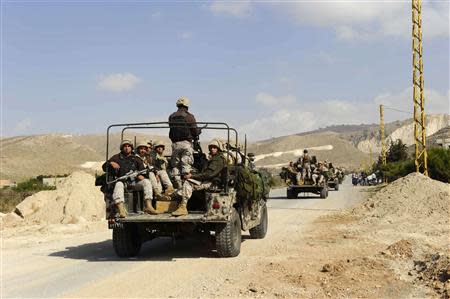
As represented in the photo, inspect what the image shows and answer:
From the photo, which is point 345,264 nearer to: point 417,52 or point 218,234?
point 218,234

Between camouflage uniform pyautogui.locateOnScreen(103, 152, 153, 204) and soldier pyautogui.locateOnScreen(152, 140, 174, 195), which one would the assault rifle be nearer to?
camouflage uniform pyautogui.locateOnScreen(103, 152, 153, 204)

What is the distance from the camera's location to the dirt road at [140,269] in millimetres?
7414

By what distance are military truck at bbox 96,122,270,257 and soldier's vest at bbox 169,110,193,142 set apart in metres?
0.21

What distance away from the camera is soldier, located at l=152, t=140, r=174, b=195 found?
10500 mm

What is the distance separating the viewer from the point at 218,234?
9.82 meters

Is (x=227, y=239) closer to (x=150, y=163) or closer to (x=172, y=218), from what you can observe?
(x=172, y=218)

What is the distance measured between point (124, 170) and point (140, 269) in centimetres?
204

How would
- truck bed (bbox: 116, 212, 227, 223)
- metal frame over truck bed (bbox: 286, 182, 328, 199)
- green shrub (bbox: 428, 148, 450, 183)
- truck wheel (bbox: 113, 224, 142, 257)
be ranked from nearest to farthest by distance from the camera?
truck bed (bbox: 116, 212, 227, 223) < truck wheel (bbox: 113, 224, 142, 257) < metal frame over truck bed (bbox: 286, 182, 328, 199) < green shrub (bbox: 428, 148, 450, 183)

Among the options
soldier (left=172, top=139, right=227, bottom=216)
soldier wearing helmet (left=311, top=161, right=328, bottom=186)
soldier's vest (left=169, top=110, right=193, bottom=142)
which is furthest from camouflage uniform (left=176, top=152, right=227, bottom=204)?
soldier wearing helmet (left=311, top=161, right=328, bottom=186)

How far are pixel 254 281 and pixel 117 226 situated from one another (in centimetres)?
305

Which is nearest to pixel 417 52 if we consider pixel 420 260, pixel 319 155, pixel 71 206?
pixel 71 206

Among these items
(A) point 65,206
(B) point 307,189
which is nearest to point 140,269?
(A) point 65,206

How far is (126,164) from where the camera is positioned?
10.3 metres

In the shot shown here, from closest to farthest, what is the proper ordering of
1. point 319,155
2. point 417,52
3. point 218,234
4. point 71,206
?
point 218,234 → point 71,206 → point 417,52 → point 319,155
